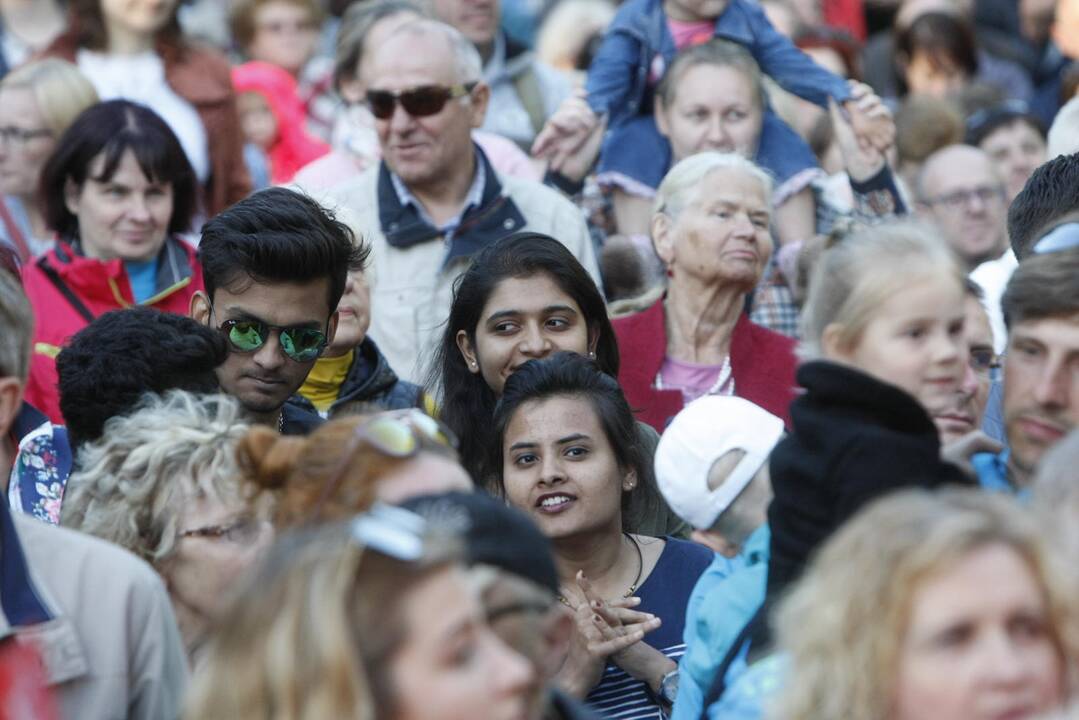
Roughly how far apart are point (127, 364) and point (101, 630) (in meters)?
1.15

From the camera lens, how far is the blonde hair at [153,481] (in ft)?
13.0

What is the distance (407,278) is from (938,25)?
5.15 m

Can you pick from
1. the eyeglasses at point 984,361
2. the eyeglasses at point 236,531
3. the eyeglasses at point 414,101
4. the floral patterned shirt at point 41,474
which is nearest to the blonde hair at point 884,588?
the eyeglasses at point 236,531

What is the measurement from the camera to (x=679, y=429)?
405 cm

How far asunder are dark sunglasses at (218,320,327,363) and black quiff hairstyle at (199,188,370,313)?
132mm

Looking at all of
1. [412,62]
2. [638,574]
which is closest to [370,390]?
[638,574]

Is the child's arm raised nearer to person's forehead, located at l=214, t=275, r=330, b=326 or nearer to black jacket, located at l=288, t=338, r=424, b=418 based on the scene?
black jacket, located at l=288, t=338, r=424, b=418

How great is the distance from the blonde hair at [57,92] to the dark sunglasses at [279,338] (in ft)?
8.99

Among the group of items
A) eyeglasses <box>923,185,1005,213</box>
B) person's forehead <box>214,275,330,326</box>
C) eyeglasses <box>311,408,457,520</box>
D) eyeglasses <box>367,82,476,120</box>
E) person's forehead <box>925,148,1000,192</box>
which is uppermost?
eyeglasses <box>311,408,457,520</box>

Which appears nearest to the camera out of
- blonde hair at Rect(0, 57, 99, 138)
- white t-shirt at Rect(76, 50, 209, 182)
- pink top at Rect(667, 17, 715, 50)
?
blonde hair at Rect(0, 57, 99, 138)

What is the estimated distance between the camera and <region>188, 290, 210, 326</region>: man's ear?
17.5 feet

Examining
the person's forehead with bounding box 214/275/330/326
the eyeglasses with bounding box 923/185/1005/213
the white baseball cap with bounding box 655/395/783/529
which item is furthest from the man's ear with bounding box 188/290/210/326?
the eyeglasses with bounding box 923/185/1005/213

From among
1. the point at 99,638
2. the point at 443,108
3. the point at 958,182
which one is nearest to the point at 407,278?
the point at 443,108

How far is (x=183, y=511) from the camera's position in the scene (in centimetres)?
397
